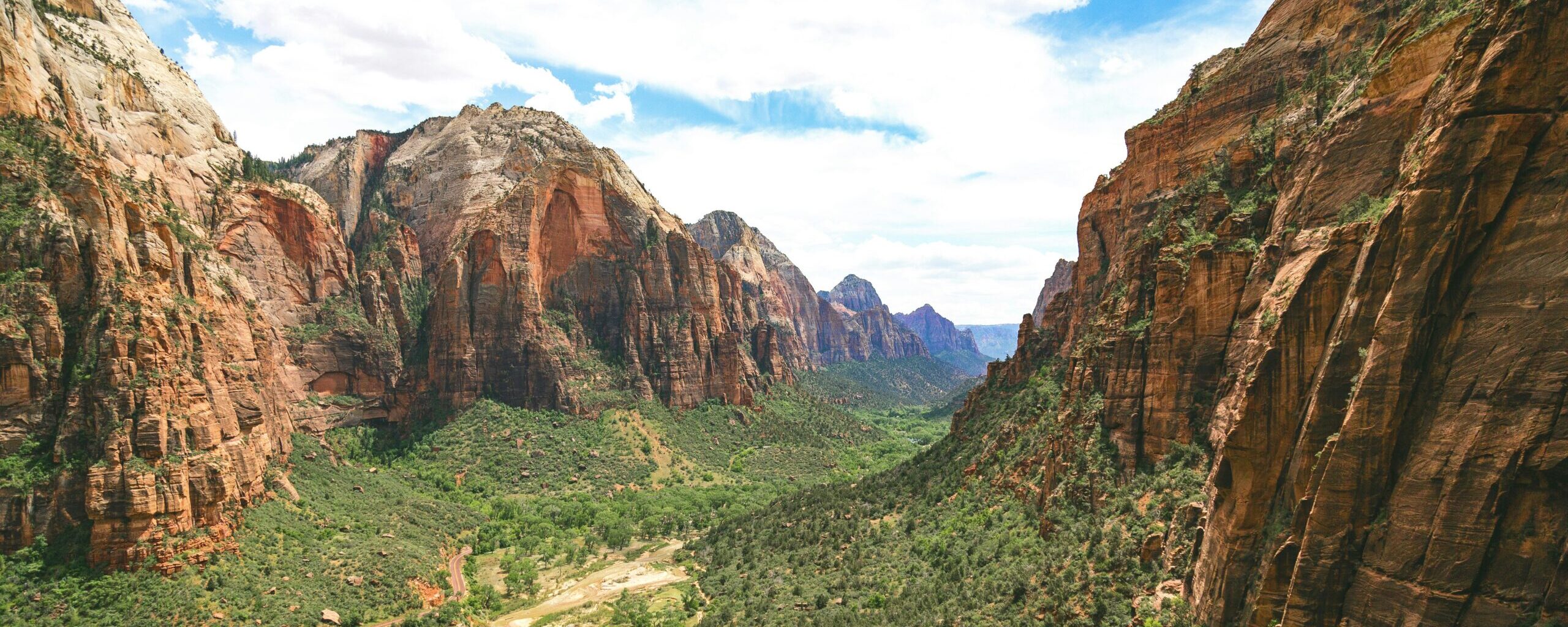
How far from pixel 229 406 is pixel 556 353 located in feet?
204

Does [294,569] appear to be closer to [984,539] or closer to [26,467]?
[26,467]

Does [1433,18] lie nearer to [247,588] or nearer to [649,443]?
[247,588]

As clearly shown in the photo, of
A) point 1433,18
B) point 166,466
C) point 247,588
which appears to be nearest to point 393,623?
point 247,588

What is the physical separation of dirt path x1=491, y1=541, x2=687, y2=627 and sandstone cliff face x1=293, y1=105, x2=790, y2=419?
48228mm

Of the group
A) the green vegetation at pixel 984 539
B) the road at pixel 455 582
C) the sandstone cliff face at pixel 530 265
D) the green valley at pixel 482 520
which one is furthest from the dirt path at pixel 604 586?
the sandstone cliff face at pixel 530 265

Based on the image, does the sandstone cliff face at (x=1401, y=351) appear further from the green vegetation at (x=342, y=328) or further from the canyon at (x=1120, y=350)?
the green vegetation at (x=342, y=328)

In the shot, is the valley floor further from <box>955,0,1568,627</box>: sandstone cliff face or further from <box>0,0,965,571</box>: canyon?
<box>955,0,1568,627</box>: sandstone cliff face

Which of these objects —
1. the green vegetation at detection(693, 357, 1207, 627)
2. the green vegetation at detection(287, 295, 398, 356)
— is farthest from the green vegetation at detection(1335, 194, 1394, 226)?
the green vegetation at detection(287, 295, 398, 356)

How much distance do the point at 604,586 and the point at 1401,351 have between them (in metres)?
62.8

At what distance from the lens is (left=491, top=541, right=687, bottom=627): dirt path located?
58.8 metres

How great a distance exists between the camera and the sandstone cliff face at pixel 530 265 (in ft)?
369

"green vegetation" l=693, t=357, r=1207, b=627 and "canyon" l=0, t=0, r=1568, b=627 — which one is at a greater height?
"canyon" l=0, t=0, r=1568, b=627

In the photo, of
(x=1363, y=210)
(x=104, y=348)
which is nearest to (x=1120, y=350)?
(x=1363, y=210)

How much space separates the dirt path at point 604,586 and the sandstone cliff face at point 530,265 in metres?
48.2
